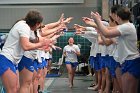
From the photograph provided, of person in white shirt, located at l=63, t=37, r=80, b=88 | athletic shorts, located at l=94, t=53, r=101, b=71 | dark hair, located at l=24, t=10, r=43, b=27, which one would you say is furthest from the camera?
person in white shirt, located at l=63, t=37, r=80, b=88

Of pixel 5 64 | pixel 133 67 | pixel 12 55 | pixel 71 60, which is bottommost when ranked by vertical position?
pixel 71 60

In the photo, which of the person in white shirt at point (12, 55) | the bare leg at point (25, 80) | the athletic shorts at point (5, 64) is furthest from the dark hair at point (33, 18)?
the bare leg at point (25, 80)

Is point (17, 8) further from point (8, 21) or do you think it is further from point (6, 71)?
point (6, 71)

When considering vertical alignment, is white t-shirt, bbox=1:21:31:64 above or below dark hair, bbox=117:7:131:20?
below

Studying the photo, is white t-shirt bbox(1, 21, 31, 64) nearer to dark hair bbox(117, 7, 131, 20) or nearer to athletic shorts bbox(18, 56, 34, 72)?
athletic shorts bbox(18, 56, 34, 72)

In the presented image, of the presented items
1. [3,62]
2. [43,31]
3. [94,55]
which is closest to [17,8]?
[94,55]

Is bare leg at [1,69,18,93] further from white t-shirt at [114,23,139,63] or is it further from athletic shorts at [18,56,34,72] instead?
white t-shirt at [114,23,139,63]

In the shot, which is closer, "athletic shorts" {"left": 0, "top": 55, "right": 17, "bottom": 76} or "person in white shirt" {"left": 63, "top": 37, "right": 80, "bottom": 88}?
"athletic shorts" {"left": 0, "top": 55, "right": 17, "bottom": 76}

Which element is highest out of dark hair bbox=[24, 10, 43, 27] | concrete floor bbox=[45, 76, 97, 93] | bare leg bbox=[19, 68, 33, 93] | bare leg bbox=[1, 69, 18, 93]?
dark hair bbox=[24, 10, 43, 27]

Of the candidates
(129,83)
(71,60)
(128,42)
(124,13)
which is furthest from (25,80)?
(71,60)

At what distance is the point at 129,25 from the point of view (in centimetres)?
519

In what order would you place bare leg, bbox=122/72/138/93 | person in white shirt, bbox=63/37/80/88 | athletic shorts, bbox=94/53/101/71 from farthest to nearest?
1. person in white shirt, bbox=63/37/80/88
2. athletic shorts, bbox=94/53/101/71
3. bare leg, bbox=122/72/138/93

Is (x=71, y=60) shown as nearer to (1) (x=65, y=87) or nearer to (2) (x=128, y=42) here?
(1) (x=65, y=87)

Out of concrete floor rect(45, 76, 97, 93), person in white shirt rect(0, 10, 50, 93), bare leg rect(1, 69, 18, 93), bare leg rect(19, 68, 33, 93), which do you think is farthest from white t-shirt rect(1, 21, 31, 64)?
concrete floor rect(45, 76, 97, 93)
